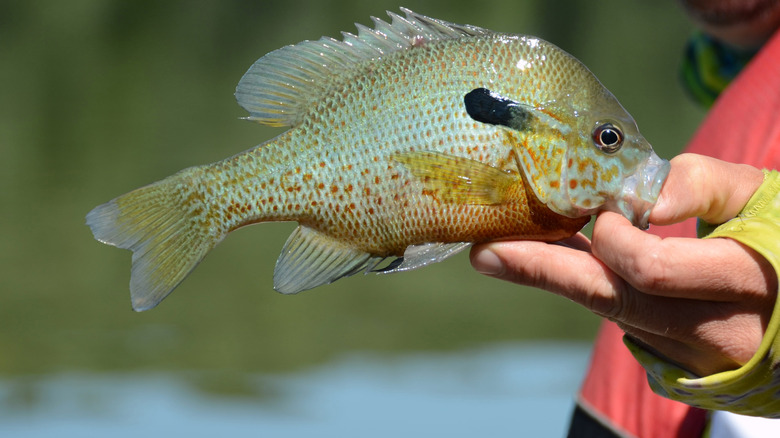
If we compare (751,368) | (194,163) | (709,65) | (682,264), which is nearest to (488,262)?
(682,264)

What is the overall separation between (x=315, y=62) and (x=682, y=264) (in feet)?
2.30

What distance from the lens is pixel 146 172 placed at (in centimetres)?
1120

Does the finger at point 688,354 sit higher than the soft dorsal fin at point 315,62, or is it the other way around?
the soft dorsal fin at point 315,62

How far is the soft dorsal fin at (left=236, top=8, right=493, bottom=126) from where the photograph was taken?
1569mm

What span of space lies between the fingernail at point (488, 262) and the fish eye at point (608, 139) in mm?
250

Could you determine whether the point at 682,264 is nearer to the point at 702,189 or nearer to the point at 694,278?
the point at 694,278

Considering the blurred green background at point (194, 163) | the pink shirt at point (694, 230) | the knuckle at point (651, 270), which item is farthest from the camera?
the blurred green background at point (194, 163)

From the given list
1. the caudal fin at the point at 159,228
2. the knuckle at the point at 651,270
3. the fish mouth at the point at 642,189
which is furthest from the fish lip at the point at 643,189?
the caudal fin at the point at 159,228

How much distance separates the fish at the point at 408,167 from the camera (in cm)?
150

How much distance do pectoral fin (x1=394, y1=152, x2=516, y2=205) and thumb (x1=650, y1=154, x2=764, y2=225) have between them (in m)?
0.25

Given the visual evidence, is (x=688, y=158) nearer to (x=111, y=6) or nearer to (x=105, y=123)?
(x=105, y=123)

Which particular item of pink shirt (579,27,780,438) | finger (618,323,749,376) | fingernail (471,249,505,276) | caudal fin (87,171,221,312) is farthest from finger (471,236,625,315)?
pink shirt (579,27,780,438)

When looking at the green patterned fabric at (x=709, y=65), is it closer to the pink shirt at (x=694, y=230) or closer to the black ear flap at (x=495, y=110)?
the pink shirt at (x=694, y=230)

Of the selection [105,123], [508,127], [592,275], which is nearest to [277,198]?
[508,127]
